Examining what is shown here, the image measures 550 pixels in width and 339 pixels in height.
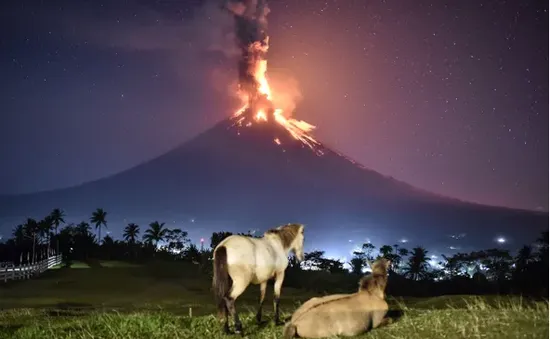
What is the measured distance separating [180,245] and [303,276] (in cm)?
4913

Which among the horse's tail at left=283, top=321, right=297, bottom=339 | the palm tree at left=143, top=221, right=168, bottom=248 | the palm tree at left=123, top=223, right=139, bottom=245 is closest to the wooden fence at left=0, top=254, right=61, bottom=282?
the horse's tail at left=283, top=321, right=297, bottom=339

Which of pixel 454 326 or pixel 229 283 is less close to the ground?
pixel 229 283

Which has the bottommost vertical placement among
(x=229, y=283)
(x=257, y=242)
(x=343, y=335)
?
(x=343, y=335)

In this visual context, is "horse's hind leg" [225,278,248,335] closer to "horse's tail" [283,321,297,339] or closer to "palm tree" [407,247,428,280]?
"horse's tail" [283,321,297,339]

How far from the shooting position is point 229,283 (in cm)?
905

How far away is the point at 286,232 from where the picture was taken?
33.4 ft

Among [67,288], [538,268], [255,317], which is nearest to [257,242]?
[255,317]

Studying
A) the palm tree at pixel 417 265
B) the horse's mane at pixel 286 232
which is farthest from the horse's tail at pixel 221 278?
the palm tree at pixel 417 265

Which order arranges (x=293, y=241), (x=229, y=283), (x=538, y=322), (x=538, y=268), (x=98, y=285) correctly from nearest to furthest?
(x=538, y=322) < (x=229, y=283) < (x=293, y=241) < (x=538, y=268) < (x=98, y=285)

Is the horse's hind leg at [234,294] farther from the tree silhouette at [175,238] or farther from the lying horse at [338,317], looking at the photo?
the tree silhouette at [175,238]

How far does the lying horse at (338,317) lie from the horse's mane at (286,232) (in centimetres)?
185

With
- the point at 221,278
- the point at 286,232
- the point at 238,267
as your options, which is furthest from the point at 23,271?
the point at 238,267

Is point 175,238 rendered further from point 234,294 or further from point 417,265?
point 234,294

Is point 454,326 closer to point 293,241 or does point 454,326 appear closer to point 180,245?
point 293,241
